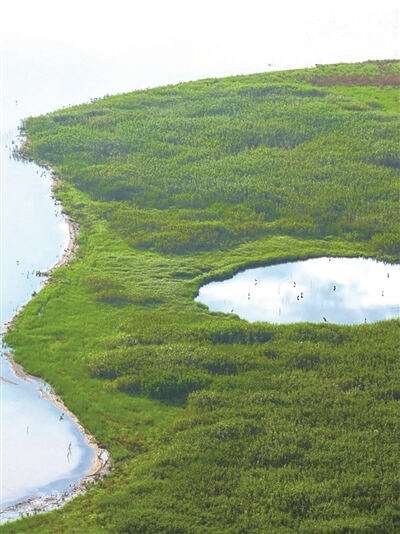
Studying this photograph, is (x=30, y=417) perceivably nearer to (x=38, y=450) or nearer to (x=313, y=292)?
(x=38, y=450)

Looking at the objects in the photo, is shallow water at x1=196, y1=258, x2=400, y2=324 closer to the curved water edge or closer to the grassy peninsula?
the grassy peninsula

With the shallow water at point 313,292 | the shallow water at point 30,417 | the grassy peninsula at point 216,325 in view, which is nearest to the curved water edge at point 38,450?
the shallow water at point 30,417

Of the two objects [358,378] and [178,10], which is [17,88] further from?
[358,378]

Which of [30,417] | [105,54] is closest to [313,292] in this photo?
[30,417]

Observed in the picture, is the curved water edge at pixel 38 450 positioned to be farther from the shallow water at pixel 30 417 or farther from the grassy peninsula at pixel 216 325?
the grassy peninsula at pixel 216 325

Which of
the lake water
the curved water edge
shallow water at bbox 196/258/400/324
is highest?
the lake water

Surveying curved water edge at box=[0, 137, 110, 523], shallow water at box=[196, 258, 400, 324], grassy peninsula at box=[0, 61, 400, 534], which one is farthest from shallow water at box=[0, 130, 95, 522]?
shallow water at box=[196, 258, 400, 324]
